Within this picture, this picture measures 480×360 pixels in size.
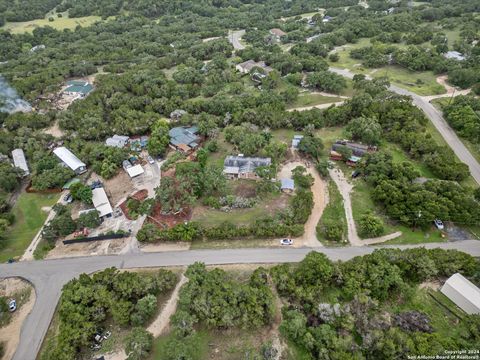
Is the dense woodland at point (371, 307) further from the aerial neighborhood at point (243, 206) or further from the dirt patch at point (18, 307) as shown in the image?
the dirt patch at point (18, 307)

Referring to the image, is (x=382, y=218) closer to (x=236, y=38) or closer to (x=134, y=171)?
(x=134, y=171)

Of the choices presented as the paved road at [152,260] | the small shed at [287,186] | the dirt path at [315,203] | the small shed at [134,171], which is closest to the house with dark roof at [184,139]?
the small shed at [134,171]

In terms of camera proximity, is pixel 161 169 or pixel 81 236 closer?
pixel 81 236

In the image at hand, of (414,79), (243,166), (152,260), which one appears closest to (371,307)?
(152,260)

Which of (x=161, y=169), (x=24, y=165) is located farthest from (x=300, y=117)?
(x=24, y=165)

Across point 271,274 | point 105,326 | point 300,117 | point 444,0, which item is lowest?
point 105,326

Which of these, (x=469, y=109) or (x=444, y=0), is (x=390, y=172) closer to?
(x=469, y=109)
